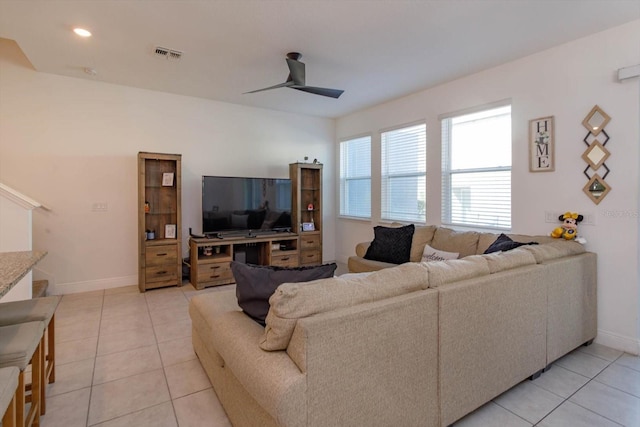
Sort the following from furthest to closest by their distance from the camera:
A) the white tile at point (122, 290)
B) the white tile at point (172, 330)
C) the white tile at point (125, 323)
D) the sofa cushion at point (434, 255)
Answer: the white tile at point (122, 290)
the sofa cushion at point (434, 255)
the white tile at point (125, 323)
the white tile at point (172, 330)

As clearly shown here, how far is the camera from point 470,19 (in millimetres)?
2746

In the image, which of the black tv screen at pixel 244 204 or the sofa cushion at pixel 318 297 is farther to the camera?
the black tv screen at pixel 244 204

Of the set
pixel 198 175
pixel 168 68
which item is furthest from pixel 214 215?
pixel 168 68

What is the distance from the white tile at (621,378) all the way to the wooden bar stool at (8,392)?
10.9 feet

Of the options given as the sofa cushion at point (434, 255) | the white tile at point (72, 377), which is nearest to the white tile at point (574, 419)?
the sofa cushion at point (434, 255)

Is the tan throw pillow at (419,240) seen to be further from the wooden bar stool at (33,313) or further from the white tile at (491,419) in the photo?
the wooden bar stool at (33,313)

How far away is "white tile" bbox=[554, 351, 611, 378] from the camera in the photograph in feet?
8.06

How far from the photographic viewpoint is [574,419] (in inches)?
75.8

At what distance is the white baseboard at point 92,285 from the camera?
13.7ft

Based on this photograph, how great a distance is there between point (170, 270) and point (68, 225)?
4.47 feet

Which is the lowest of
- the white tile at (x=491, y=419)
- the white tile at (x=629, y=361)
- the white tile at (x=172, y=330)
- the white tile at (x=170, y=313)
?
the white tile at (x=491, y=419)

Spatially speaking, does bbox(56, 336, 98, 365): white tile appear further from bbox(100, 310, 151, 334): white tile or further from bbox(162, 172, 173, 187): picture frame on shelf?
bbox(162, 172, 173, 187): picture frame on shelf

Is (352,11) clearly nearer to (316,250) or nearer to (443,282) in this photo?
(443,282)

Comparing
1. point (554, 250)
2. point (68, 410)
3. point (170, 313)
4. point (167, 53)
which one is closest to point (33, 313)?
point (68, 410)
